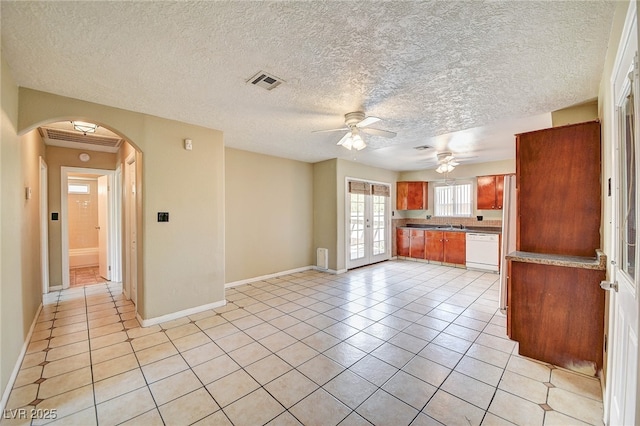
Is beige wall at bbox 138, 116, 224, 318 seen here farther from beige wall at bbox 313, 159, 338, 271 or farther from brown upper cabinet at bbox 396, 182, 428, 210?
brown upper cabinet at bbox 396, 182, 428, 210

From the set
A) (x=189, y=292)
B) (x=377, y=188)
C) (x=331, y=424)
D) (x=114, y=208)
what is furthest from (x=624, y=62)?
(x=114, y=208)

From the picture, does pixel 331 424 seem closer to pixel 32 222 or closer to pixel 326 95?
pixel 326 95

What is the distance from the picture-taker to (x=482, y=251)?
5.74m

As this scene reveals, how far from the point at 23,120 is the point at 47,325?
2385 mm

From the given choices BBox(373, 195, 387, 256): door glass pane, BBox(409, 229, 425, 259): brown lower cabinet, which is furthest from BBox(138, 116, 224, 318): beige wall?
BBox(409, 229, 425, 259): brown lower cabinet

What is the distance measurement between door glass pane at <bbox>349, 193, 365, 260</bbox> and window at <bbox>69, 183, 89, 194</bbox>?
6.80 m

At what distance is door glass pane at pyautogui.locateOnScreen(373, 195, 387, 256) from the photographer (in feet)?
21.7

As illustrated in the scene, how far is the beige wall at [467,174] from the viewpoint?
5980mm

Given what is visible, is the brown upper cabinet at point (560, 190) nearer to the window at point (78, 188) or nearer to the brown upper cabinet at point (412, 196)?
the brown upper cabinet at point (412, 196)

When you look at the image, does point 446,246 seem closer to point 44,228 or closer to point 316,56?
point 316,56

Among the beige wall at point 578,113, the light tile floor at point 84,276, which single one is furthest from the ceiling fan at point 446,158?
the light tile floor at point 84,276

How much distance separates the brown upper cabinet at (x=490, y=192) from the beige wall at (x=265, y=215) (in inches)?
162

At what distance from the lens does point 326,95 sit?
2531 millimetres

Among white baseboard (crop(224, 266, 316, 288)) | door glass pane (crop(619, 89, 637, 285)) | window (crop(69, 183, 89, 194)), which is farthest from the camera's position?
window (crop(69, 183, 89, 194))
